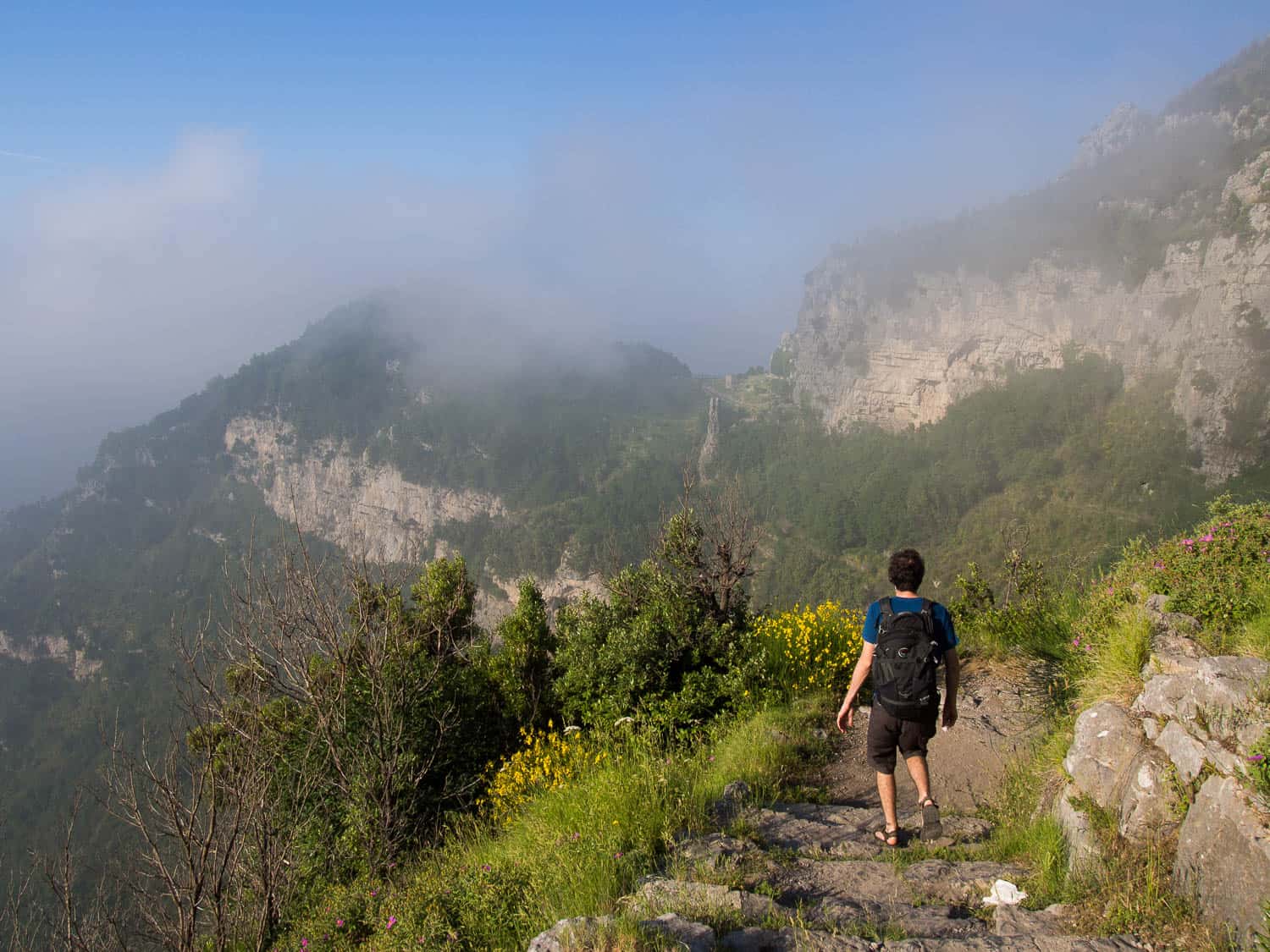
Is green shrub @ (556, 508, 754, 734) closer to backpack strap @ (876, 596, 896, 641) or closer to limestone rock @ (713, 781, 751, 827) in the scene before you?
limestone rock @ (713, 781, 751, 827)

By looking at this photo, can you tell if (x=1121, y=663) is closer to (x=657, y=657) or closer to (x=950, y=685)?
(x=950, y=685)

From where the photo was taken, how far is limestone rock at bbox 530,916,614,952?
3430mm

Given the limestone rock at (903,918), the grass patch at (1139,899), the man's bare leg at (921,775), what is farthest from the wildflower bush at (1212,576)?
the limestone rock at (903,918)

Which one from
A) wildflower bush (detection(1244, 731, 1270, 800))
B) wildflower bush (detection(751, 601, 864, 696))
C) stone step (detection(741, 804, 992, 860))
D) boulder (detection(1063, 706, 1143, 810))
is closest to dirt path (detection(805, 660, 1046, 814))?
stone step (detection(741, 804, 992, 860))

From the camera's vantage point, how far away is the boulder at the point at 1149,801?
414 cm

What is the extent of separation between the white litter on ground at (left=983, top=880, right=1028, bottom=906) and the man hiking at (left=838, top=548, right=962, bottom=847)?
1.01m

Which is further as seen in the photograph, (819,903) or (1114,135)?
(1114,135)

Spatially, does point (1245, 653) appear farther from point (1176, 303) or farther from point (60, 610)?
point (60, 610)

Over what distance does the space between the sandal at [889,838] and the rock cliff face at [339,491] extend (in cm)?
14728

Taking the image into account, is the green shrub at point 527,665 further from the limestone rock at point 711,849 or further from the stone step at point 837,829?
the limestone rock at point 711,849

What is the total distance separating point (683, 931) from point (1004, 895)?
2072 mm

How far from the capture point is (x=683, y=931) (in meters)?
3.57

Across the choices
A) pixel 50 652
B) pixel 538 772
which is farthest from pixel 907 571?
pixel 50 652

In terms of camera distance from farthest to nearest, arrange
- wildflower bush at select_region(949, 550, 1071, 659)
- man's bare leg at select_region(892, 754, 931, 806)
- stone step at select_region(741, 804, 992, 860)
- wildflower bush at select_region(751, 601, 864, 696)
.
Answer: wildflower bush at select_region(751, 601, 864, 696), wildflower bush at select_region(949, 550, 1071, 659), man's bare leg at select_region(892, 754, 931, 806), stone step at select_region(741, 804, 992, 860)
